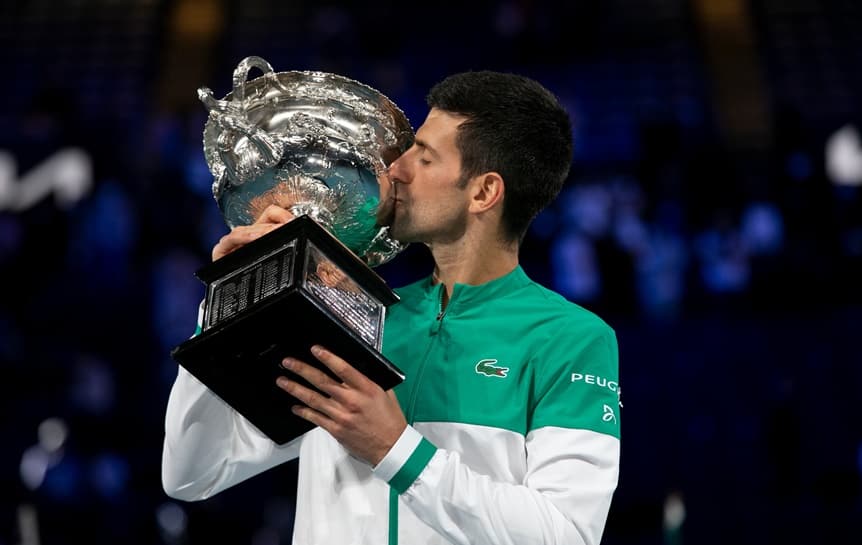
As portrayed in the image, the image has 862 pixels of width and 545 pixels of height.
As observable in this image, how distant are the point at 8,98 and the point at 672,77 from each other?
19.6 ft

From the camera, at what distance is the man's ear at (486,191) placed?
2447mm

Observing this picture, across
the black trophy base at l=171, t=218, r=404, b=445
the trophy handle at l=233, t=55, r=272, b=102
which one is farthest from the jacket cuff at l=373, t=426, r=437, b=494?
the trophy handle at l=233, t=55, r=272, b=102

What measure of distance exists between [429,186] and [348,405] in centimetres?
60

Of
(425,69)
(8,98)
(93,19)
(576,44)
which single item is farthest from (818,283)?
A: (93,19)

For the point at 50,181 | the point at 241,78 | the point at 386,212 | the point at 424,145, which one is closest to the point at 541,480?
the point at 386,212

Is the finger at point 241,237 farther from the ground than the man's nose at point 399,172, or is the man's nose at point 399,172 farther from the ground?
the man's nose at point 399,172

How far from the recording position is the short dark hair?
2418 mm

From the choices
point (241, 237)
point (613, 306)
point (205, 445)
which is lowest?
point (613, 306)

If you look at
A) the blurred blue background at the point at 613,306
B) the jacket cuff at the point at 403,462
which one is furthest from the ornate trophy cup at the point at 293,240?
the blurred blue background at the point at 613,306

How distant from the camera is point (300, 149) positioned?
2260 mm

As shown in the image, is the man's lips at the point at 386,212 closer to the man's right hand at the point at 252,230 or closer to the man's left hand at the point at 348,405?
the man's right hand at the point at 252,230

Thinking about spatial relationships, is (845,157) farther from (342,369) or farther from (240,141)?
(342,369)

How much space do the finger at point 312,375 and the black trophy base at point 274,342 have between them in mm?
19

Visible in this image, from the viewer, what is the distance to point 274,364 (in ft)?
6.72
